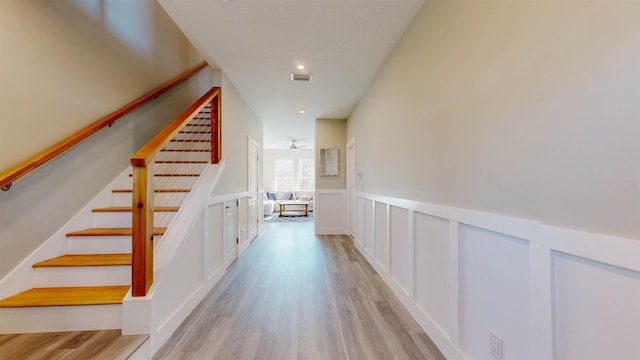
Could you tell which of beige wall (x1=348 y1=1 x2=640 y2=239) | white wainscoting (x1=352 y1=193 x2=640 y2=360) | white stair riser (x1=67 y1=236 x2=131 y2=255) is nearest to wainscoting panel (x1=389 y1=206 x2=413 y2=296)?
white wainscoting (x1=352 y1=193 x2=640 y2=360)

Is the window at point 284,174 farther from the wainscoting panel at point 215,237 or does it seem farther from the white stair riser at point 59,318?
the white stair riser at point 59,318

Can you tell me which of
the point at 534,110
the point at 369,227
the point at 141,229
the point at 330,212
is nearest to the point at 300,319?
the point at 141,229

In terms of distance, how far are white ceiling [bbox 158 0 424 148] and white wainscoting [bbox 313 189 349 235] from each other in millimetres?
2196

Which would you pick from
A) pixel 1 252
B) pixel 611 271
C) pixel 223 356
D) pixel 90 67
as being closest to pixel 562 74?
pixel 611 271

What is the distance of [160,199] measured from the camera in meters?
2.57

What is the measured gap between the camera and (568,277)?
33.5 inches

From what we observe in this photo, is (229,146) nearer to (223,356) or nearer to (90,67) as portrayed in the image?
(90,67)

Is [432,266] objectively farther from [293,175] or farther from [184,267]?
[293,175]

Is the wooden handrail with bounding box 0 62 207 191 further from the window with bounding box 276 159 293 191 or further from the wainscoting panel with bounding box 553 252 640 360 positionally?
the window with bounding box 276 159 293 191

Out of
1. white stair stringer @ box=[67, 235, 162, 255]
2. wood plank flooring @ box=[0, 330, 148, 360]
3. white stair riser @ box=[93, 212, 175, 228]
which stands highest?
white stair riser @ box=[93, 212, 175, 228]

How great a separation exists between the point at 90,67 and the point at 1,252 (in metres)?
1.68

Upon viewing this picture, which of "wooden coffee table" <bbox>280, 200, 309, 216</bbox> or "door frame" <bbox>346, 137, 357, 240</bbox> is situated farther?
"wooden coffee table" <bbox>280, 200, 309, 216</bbox>

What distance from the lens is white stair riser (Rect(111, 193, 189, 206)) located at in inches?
97.0

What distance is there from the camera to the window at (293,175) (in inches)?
428
